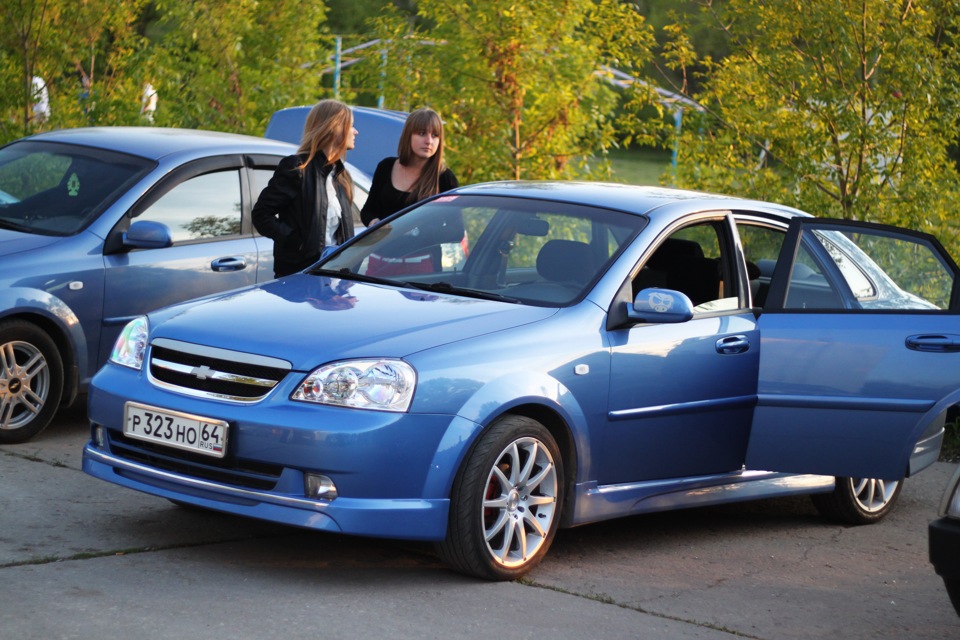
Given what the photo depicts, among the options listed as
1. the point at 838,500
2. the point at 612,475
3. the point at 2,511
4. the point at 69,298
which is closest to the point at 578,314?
the point at 612,475

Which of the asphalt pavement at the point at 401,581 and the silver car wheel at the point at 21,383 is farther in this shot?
the silver car wheel at the point at 21,383

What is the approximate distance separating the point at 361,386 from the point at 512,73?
8.48m

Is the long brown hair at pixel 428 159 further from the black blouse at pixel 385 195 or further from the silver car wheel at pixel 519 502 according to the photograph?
the silver car wheel at pixel 519 502

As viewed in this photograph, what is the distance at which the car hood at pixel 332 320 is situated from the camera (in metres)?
5.32

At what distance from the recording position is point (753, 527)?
7145 millimetres

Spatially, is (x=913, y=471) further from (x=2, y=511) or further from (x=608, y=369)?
(x=2, y=511)

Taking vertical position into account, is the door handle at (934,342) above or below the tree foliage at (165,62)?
below

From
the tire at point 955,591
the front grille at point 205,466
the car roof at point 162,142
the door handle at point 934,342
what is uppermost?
the car roof at point 162,142

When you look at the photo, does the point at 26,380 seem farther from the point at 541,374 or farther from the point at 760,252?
the point at 760,252

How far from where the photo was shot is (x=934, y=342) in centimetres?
637

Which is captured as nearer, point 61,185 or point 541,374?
point 541,374

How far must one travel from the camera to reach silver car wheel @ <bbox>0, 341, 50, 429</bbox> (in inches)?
290

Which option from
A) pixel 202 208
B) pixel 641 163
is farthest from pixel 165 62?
pixel 641 163

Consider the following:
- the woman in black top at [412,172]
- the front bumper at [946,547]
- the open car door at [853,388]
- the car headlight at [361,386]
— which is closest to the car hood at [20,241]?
the woman in black top at [412,172]
